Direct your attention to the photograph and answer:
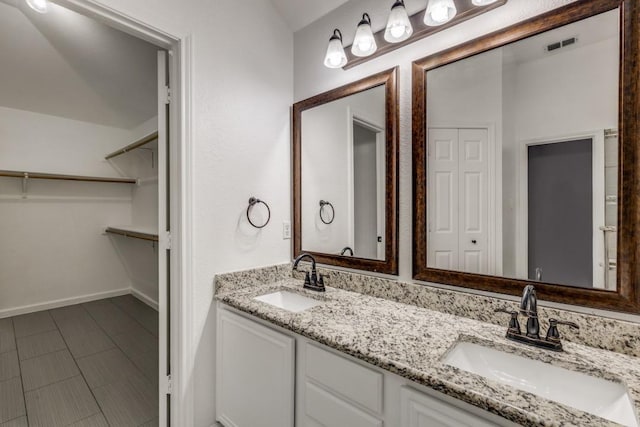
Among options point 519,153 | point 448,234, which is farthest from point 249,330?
point 519,153

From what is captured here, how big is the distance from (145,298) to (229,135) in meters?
3.20

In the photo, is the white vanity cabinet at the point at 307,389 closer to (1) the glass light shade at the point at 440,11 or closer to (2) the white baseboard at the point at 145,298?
(1) the glass light shade at the point at 440,11

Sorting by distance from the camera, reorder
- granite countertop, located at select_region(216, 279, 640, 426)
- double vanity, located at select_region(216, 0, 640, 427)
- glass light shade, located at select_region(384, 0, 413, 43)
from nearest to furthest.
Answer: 1. granite countertop, located at select_region(216, 279, 640, 426)
2. double vanity, located at select_region(216, 0, 640, 427)
3. glass light shade, located at select_region(384, 0, 413, 43)

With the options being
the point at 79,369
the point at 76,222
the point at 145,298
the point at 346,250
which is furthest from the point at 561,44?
the point at 76,222

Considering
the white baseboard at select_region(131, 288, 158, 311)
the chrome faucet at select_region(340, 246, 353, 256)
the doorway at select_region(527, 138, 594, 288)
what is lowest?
the white baseboard at select_region(131, 288, 158, 311)

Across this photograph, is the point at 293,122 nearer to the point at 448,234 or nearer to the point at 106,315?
the point at 448,234

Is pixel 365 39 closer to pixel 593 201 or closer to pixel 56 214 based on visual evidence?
pixel 593 201

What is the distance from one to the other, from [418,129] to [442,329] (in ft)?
3.03

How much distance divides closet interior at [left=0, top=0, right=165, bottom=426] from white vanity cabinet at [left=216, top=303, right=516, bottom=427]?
0.80 metres

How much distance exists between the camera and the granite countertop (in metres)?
0.73

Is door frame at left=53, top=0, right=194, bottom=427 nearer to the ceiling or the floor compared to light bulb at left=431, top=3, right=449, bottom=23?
nearer to the floor

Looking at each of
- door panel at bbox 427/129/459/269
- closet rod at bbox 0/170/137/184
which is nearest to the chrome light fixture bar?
door panel at bbox 427/129/459/269

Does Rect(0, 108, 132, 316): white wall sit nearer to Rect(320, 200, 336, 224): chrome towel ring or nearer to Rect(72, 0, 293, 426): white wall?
Rect(72, 0, 293, 426): white wall

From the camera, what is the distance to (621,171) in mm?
1008
